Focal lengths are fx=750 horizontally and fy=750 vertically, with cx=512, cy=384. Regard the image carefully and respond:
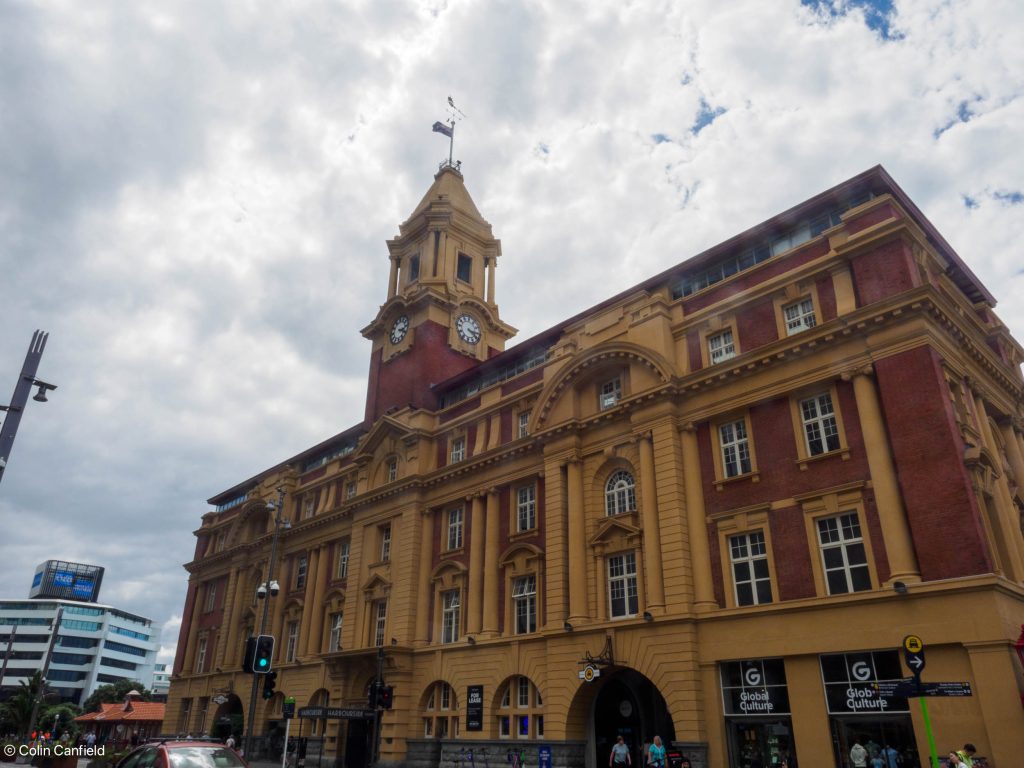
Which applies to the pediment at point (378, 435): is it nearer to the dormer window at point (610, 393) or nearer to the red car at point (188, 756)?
the dormer window at point (610, 393)

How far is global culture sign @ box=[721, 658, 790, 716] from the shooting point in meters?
24.1

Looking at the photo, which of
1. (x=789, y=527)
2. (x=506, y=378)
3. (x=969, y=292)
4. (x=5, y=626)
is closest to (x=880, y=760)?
(x=789, y=527)

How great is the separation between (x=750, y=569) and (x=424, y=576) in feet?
62.8

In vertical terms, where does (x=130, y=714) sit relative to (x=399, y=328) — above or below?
below

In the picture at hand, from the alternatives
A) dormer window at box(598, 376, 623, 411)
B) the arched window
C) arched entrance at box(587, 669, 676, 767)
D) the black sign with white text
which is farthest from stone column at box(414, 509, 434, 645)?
dormer window at box(598, 376, 623, 411)

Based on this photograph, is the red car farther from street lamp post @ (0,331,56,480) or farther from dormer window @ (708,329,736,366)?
dormer window @ (708,329,736,366)

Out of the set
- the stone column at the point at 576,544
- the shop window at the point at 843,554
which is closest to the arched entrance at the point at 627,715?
the stone column at the point at 576,544

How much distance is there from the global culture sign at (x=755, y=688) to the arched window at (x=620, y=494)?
294 inches

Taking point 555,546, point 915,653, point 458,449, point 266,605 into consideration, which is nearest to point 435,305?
point 458,449

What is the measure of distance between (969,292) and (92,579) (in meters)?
152

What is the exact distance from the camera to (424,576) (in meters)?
39.9

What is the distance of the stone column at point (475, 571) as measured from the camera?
35.8 meters

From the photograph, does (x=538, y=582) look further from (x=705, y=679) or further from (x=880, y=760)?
(x=880, y=760)

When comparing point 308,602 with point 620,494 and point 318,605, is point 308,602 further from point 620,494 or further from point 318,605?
point 620,494
